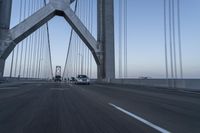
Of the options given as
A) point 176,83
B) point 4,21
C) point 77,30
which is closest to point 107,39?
point 77,30

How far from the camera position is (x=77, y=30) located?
53156 mm

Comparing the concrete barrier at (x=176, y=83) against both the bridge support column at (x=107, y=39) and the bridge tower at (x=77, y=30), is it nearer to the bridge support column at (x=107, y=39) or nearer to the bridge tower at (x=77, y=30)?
the bridge support column at (x=107, y=39)

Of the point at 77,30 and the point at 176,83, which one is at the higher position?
the point at 77,30

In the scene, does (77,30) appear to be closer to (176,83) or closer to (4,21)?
(4,21)

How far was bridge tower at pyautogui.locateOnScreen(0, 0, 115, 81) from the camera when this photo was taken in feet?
151

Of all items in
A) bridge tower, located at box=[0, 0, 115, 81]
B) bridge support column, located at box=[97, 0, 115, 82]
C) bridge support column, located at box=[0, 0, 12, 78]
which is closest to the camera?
bridge support column, located at box=[0, 0, 12, 78]

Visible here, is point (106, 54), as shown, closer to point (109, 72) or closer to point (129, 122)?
point (109, 72)

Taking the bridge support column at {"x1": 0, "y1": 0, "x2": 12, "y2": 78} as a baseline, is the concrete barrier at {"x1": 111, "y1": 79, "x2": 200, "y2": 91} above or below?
below

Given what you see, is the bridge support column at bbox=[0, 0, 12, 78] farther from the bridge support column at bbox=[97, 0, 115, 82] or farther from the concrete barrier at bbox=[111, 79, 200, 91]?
the concrete barrier at bbox=[111, 79, 200, 91]

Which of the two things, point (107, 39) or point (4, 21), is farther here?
point (107, 39)

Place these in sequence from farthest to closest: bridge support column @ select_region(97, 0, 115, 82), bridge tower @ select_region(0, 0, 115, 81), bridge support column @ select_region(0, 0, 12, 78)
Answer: bridge support column @ select_region(97, 0, 115, 82)
bridge tower @ select_region(0, 0, 115, 81)
bridge support column @ select_region(0, 0, 12, 78)

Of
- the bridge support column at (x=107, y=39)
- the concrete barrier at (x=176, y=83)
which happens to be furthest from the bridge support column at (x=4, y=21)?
the concrete barrier at (x=176, y=83)

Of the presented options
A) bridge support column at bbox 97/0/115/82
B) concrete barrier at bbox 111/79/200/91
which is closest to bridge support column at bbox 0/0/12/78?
bridge support column at bbox 97/0/115/82

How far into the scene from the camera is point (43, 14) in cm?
5009
